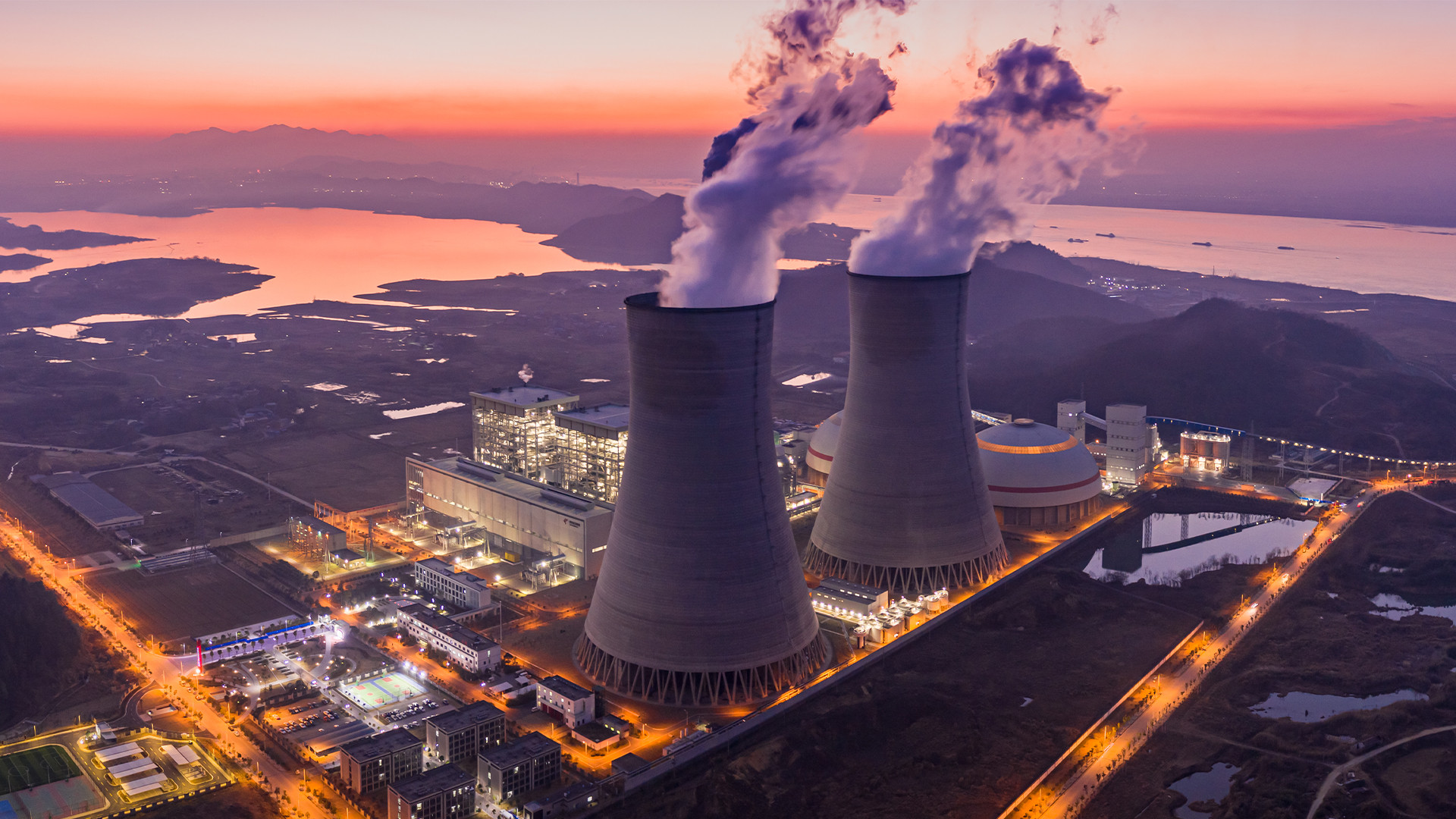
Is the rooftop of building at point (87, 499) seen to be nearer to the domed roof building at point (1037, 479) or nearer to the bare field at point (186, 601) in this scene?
the bare field at point (186, 601)

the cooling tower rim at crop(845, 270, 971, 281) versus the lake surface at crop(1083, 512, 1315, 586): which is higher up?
the cooling tower rim at crop(845, 270, 971, 281)

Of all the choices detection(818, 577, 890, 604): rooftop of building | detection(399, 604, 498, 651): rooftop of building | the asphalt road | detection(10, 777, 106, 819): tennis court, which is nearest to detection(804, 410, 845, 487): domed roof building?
detection(818, 577, 890, 604): rooftop of building

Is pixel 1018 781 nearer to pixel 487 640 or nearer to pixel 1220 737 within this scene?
pixel 1220 737

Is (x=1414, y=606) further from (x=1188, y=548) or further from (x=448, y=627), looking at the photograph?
(x=448, y=627)

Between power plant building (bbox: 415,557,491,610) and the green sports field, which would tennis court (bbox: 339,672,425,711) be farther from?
the green sports field

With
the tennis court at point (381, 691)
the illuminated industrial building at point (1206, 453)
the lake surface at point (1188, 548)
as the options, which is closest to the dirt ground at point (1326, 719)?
the lake surface at point (1188, 548)

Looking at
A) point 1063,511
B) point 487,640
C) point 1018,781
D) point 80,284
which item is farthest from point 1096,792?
point 80,284
